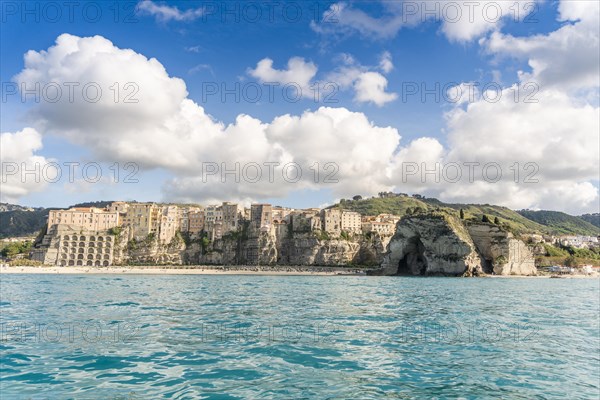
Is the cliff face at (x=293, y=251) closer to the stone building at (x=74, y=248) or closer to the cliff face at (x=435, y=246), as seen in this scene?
the cliff face at (x=435, y=246)

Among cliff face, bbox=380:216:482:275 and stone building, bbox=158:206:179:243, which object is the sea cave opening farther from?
stone building, bbox=158:206:179:243

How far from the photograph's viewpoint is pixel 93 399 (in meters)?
7.02

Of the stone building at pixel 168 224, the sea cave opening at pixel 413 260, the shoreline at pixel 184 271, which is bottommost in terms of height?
the shoreline at pixel 184 271

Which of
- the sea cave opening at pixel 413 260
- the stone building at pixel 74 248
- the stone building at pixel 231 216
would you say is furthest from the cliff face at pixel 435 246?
the stone building at pixel 74 248

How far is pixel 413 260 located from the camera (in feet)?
338

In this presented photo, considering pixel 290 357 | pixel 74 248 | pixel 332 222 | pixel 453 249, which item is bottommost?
pixel 290 357

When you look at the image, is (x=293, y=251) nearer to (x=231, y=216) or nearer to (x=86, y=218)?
(x=231, y=216)

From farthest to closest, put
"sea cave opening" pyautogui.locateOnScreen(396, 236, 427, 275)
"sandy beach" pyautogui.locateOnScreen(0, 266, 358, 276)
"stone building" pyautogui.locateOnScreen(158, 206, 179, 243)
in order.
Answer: "stone building" pyautogui.locateOnScreen(158, 206, 179, 243) < "sea cave opening" pyautogui.locateOnScreen(396, 236, 427, 275) < "sandy beach" pyautogui.locateOnScreen(0, 266, 358, 276)

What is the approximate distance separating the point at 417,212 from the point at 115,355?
9409 cm

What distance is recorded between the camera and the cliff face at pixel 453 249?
91.1m

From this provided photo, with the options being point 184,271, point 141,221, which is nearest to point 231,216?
point 141,221

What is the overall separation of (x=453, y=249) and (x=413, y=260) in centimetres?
1367

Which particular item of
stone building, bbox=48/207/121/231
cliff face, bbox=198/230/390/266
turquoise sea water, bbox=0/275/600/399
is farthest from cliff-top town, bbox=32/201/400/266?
turquoise sea water, bbox=0/275/600/399

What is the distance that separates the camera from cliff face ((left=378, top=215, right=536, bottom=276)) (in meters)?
91.1
